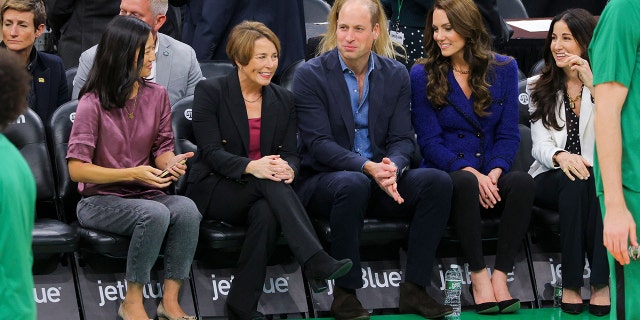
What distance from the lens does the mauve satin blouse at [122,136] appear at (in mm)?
5895

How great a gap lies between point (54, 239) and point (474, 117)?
2540 millimetres

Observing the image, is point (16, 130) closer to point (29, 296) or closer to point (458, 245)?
point (458, 245)

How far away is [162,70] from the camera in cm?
706

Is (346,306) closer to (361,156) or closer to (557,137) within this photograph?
(361,156)

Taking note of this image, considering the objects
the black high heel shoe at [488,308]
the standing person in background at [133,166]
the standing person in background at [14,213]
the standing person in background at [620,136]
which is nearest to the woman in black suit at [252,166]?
the standing person in background at [133,166]

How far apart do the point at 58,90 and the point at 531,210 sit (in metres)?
2.89

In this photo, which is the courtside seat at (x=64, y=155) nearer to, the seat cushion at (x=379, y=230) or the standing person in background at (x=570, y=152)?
the seat cushion at (x=379, y=230)

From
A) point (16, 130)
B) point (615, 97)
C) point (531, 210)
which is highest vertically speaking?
point (615, 97)

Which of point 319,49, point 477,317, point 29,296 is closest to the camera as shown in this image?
point 29,296

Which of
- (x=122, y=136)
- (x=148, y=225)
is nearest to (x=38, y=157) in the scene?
(x=122, y=136)

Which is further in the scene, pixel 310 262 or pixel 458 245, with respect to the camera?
pixel 458 245

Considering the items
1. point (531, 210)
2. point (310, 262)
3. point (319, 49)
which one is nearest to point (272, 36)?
point (319, 49)

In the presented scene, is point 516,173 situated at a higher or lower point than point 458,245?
higher

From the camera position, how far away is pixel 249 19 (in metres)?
7.66
